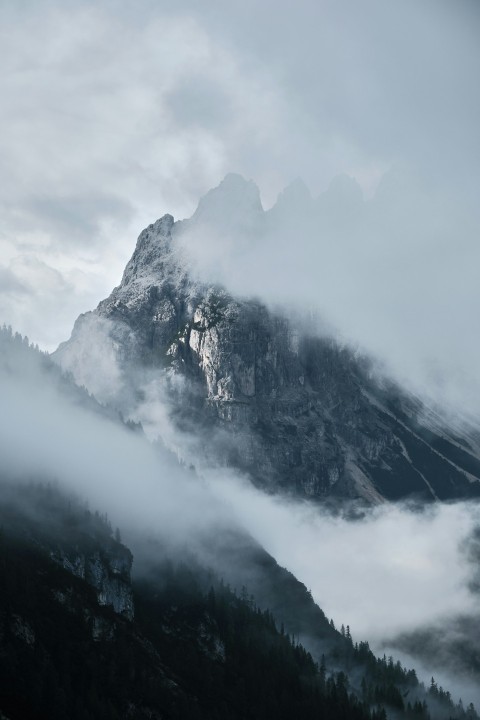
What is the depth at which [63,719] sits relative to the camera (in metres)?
198

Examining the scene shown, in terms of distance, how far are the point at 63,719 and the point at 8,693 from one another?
501 inches

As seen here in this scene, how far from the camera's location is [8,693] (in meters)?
193
